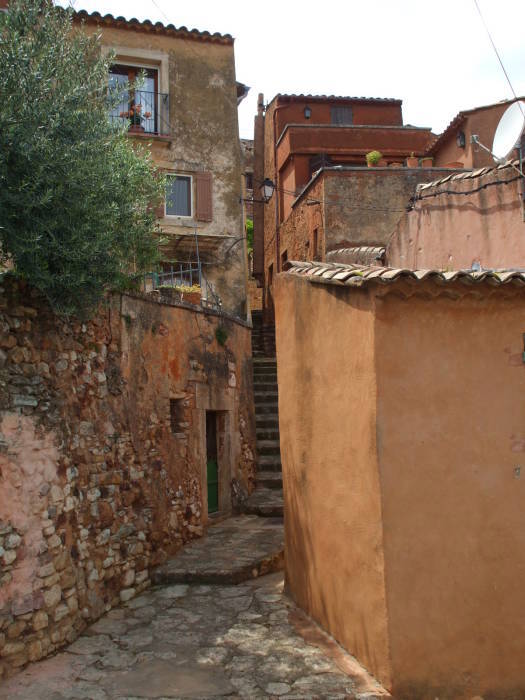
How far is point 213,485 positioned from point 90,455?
416 centimetres

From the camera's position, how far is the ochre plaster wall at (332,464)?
623 cm

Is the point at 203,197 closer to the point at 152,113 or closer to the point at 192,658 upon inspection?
the point at 152,113

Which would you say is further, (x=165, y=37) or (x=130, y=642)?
(x=165, y=37)

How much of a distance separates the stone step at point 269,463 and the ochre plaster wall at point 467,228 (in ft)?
15.0

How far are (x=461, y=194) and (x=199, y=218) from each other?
8.75 meters

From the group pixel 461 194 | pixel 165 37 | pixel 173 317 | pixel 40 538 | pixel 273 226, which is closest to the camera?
pixel 40 538

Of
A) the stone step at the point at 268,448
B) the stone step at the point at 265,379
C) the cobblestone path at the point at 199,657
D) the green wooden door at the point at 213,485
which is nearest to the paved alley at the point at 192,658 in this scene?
the cobblestone path at the point at 199,657

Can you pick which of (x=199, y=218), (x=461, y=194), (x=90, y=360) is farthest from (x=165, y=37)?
(x=90, y=360)

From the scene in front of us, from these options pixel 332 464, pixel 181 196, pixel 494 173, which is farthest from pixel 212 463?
pixel 181 196

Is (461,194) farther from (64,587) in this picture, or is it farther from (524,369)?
(64,587)

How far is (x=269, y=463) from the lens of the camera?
13.4m

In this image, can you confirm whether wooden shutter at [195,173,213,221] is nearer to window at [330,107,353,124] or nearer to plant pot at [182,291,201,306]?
plant pot at [182,291,201,306]

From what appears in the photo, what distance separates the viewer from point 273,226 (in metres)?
24.8

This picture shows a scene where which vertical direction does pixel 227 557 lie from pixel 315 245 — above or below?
below
